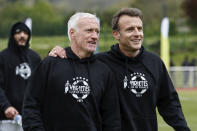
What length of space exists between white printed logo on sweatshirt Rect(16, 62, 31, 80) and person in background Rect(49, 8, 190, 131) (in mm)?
3140

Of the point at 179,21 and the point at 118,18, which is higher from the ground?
the point at 179,21

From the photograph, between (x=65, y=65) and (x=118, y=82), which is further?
(x=118, y=82)

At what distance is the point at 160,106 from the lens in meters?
6.26

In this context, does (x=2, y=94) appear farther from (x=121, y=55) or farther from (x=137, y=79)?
(x=137, y=79)

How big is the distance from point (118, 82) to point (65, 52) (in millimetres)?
775

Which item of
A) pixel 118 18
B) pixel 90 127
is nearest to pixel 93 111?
pixel 90 127

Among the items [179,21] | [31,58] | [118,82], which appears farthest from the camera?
[179,21]

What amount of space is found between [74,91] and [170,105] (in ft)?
4.57

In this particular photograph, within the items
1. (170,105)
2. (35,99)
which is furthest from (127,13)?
(35,99)

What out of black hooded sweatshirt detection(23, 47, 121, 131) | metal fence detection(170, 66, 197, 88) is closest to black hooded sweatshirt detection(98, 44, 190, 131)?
black hooded sweatshirt detection(23, 47, 121, 131)

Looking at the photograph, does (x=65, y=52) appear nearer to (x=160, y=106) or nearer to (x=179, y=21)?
(x=160, y=106)

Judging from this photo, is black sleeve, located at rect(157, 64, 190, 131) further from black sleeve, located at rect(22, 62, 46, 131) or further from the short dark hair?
black sleeve, located at rect(22, 62, 46, 131)

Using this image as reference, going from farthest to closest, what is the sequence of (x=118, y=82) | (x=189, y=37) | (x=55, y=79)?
(x=189, y=37)
(x=118, y=82)
(x=55, y=79)

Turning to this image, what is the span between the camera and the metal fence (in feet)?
104
